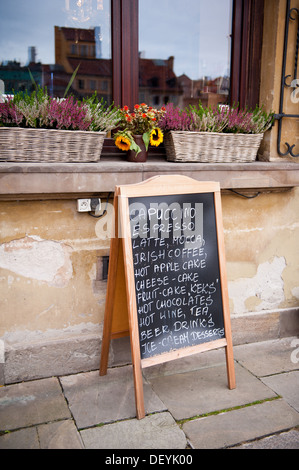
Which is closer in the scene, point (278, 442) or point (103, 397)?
point (278, 442)

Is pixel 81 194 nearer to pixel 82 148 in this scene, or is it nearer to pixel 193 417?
pixel 82 148

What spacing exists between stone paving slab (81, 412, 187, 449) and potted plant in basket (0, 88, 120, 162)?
165 cm

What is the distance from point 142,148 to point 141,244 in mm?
824

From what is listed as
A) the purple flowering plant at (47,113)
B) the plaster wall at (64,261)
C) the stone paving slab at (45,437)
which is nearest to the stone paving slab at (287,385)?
the plaster wall at (64,261)

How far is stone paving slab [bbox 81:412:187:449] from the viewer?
6.98 ft

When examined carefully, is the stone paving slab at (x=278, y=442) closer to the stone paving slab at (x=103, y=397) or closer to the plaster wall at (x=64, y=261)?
the stone paving slab at (x=103, y=397)

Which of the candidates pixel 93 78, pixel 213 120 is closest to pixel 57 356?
pixel 213 120

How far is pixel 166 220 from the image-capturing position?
2.47 metres

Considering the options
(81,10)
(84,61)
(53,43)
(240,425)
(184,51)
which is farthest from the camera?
(184,51)

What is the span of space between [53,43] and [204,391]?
10.8 feet

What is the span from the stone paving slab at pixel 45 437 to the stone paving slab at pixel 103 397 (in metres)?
0.08

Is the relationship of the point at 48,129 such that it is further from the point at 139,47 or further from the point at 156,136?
the point at 139,47

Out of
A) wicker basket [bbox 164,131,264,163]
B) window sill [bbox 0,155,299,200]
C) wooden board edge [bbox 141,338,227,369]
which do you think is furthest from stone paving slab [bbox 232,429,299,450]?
wicker basket [bbox 164,131,264,163]

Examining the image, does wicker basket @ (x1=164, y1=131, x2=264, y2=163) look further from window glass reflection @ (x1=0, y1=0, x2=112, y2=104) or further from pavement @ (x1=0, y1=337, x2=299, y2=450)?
pavement @ (x1=0, y1=337, x2=299, y2=450)
